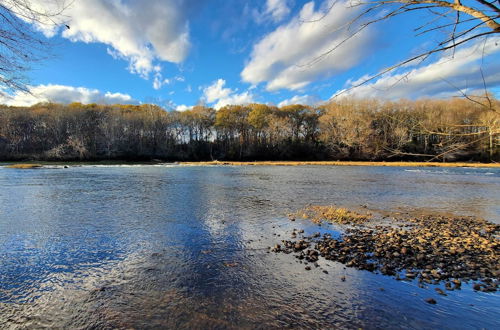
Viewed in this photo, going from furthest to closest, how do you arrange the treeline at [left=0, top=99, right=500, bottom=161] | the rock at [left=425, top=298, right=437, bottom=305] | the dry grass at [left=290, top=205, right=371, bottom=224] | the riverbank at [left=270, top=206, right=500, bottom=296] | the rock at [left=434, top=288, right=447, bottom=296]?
the treeline at [left=0, top=99, right=500, bottom=161]
the dry grass at [left=290, top=205, right=371, bottom=224]
the riverbank at [left=270, top=206, right=500, bottom=296]
the rock at [left=434, top=288, right=447, bottom=296]
the rock at [left=425, top=298, right=437, bottom=305]

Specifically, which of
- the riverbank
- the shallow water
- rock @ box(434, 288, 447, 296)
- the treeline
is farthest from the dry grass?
the treeline

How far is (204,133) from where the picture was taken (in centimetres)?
8062

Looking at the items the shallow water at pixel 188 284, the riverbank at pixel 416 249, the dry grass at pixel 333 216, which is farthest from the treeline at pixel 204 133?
the shallow water at pixel 188 284

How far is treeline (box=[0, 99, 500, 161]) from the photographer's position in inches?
2495

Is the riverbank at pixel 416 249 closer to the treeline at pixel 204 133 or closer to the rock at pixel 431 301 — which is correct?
the rock at pixel 431 301

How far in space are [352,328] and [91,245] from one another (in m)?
Answer: 7.46

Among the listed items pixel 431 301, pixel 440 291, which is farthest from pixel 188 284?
pixel 440 291

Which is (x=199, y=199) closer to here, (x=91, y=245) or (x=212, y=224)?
(x=212, y=224)

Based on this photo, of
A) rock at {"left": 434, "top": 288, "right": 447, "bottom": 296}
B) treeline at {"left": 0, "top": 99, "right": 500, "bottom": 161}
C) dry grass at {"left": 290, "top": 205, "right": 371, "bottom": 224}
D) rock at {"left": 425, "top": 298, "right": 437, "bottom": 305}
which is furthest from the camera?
treeline at {"left": 0, "top": 99, "right": 500, "bottom": 161}

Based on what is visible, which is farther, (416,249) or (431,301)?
(416,249)

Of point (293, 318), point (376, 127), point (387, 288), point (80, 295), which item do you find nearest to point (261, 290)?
point (293, 318)

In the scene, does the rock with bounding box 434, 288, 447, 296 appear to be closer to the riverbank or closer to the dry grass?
the riverbank

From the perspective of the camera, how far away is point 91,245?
7.66 metres

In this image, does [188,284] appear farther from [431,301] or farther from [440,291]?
[440,291]
